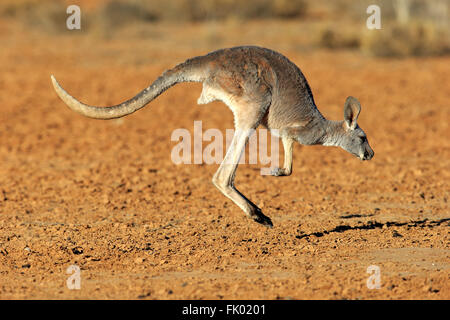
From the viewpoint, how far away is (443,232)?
6203 mm

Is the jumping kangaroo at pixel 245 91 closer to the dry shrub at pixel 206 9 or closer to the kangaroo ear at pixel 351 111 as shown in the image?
the kangaroo ear at pixel 351 111

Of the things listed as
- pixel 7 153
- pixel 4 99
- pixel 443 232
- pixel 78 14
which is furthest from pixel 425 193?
pixel 78 14

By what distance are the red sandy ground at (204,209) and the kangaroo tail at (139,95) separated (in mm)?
1140

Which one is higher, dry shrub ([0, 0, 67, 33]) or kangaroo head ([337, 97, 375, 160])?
dry shrub ([0, 0, 67, 33])

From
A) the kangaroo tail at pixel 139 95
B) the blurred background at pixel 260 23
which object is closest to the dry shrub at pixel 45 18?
the blurred background at pixel 260 23

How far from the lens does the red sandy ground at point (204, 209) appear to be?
16.4ft

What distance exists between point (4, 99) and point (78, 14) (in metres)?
9.29

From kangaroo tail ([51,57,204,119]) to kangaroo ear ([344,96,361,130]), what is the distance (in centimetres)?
122

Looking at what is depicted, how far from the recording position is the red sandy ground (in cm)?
501

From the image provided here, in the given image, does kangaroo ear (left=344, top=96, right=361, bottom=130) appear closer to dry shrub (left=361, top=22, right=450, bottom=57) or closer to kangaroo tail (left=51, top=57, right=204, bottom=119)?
kangaroo tail (left=51, top=57, right=204, bottom=119)

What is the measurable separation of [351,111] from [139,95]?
1762mm

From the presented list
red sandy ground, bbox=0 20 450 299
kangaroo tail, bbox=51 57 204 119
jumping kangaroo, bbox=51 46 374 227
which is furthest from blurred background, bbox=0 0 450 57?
kangaroo tail, bbox=51 57 204 119

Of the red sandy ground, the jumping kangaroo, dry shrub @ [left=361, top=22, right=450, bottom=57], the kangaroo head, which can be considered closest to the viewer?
the red sandy ground

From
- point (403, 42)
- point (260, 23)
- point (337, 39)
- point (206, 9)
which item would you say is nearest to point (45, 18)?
point (206, 9)
